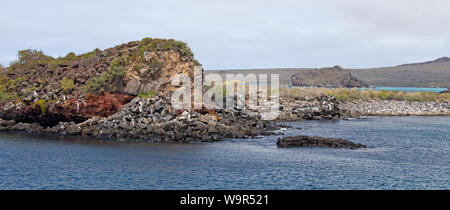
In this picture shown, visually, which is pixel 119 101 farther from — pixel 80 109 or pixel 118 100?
pixel 80 109

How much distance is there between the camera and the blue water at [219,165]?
87.7 feet

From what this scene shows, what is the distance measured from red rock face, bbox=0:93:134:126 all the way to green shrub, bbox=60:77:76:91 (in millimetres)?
2618

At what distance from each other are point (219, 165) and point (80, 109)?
83.9 feet

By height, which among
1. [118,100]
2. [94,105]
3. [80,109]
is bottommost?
[80,109]

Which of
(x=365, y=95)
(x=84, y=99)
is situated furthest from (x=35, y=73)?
→ (x=365, y=95)

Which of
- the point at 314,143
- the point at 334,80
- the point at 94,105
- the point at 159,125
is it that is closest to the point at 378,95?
the point at 314,143

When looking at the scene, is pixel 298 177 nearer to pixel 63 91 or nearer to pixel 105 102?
pixel 105 102

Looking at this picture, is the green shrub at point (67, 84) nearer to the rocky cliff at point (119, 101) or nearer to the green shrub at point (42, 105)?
the rocky cliff at point (119, 101)

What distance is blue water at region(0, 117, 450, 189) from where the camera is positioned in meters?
26.7

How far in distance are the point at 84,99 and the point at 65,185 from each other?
1043 inches

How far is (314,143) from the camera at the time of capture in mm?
41188

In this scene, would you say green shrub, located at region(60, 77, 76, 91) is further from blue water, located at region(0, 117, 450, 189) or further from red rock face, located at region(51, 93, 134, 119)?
blue water, located at region(0, 117, 450, 189)
